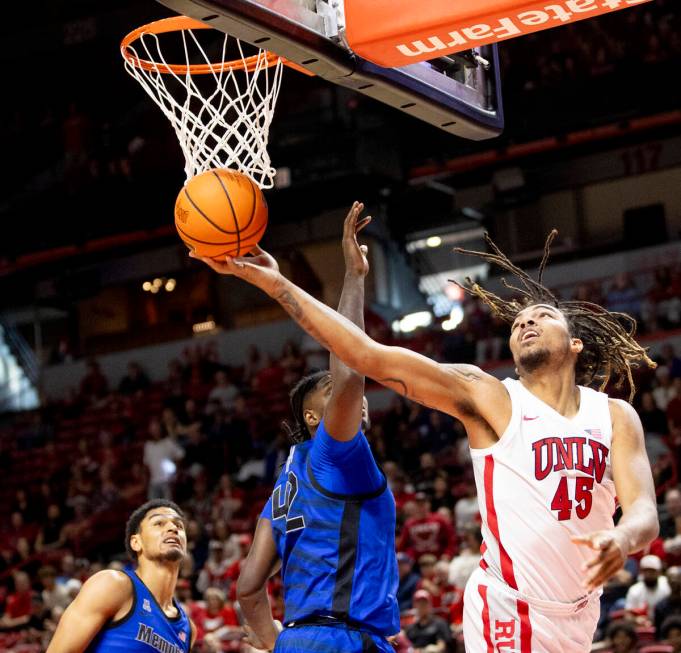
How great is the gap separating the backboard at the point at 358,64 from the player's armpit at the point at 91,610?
2.14 meters

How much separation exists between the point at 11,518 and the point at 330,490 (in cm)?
1398

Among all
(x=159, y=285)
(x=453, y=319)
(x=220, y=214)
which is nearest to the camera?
(x=220, y=214)

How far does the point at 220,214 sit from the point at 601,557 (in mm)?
1649

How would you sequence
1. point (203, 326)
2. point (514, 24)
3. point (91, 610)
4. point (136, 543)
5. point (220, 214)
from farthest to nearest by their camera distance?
1. point (203, 326)
2. point (136, 543)
3. point (91, 610)
4. point (514, 24)
5. point (220, 214)

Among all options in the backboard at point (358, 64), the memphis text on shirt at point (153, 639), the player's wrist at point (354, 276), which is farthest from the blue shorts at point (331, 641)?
the backboard at point (358, 64)

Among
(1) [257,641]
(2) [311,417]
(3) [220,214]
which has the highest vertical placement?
(3) [220,214]

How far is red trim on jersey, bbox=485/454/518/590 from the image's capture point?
3742 mm

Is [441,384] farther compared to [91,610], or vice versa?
[91,610]

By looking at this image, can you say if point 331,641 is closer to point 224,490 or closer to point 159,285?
point 224,490

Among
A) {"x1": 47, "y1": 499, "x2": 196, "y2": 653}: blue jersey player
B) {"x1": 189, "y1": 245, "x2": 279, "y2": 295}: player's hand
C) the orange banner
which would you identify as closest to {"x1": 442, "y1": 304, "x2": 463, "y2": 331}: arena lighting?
{"x1": 47, "y1": 499, "x2": 196, "y2": 653}: blue jersey player

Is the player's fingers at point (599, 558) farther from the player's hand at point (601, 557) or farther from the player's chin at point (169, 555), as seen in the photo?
the player's chin at point (169, 555)

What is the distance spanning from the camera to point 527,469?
373 cm

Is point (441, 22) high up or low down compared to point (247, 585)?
up

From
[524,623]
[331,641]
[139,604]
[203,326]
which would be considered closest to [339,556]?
[331,641]
